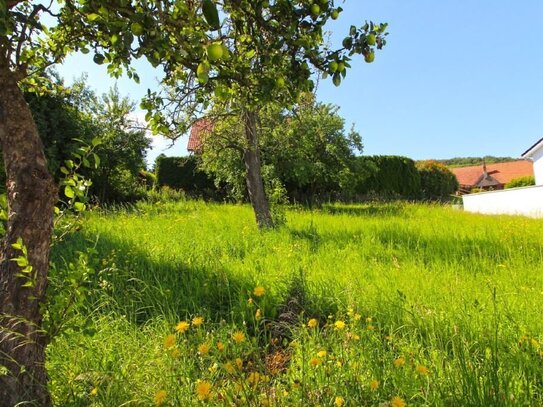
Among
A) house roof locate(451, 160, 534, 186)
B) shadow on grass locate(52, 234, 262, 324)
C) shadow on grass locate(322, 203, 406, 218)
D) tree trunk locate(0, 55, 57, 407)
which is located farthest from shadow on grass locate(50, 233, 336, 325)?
house roof locate(451, 160, 534, 186)

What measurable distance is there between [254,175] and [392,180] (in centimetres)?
1537

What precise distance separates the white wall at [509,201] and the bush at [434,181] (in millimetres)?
4199

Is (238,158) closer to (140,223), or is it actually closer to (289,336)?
(140,223)

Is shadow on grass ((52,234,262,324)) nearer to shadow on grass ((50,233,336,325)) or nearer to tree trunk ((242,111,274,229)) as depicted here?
shadow on grass ((50,233,336,325))

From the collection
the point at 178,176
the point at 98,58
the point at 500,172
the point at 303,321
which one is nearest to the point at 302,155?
the point at 178,176

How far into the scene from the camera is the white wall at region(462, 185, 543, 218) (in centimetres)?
1717

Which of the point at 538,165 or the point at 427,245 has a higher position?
the point at 538,165

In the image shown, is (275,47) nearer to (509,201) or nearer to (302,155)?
(302,155)

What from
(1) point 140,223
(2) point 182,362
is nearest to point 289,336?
(2) point 182,362

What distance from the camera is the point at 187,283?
12.9 ft

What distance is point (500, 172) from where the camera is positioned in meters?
60.5

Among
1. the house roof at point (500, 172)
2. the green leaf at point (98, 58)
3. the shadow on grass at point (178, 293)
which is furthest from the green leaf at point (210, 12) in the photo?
the house roof at point (500, 172)

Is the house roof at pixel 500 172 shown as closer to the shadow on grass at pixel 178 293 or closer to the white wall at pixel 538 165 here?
the white wall at pixel 538 165

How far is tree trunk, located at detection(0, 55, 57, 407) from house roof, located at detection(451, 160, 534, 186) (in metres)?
62.6
